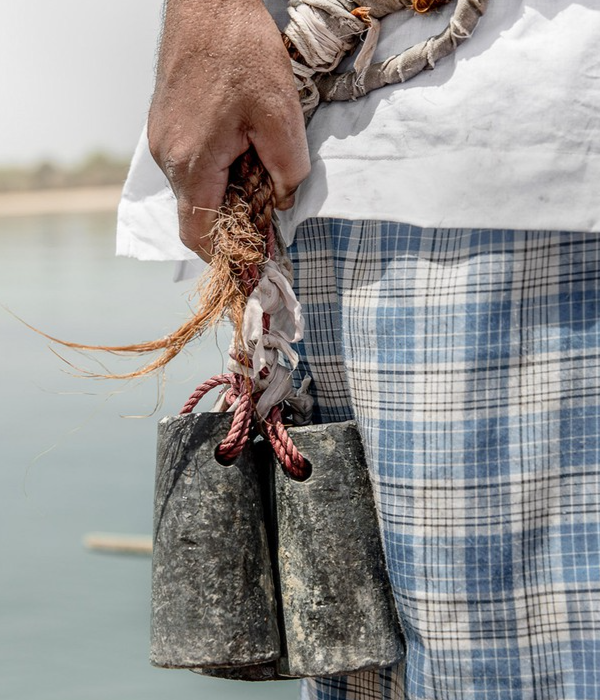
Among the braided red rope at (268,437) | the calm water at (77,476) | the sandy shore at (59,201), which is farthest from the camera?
the sandy shore at (59,201)

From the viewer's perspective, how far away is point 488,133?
28.5 inches

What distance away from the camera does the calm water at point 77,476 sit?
2.07m

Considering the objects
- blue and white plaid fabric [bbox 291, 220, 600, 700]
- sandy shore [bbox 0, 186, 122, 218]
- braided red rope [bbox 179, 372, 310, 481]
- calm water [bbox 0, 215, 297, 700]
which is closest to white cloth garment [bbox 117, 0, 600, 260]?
blue and white plaid fabric [bbox 291, 220, 600, 700]

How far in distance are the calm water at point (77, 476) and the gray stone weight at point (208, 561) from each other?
36 cm

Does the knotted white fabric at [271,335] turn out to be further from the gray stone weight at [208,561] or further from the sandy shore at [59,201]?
the sandy shore at [59,201]

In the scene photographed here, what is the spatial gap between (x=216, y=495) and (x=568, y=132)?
0.40m

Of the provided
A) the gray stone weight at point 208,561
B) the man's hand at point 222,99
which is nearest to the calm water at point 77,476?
the gray stone weight at point 208,561

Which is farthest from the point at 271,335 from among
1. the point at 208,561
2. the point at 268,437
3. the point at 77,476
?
the point at 77,476

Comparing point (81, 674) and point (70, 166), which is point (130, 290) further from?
point (81, 674)

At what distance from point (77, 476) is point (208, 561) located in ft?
6.83

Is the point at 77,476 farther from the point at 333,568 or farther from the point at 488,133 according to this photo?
the point at 488,133

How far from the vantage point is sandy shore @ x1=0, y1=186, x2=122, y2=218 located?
4547mm

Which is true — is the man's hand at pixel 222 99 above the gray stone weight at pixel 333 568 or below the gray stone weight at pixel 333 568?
above

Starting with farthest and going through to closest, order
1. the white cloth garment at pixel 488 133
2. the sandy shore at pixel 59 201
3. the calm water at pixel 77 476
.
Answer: the sandy shore at pixel 59 201 → the calm water at pixel 77 476 → the white cloth garment at pixel 488 133
